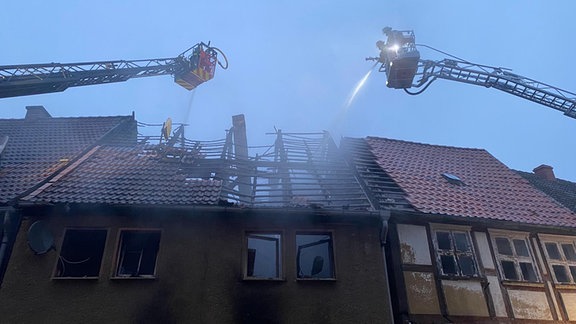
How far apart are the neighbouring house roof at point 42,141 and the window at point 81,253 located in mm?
1727

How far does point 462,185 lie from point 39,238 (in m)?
11.8

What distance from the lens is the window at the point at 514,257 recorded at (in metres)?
10.6

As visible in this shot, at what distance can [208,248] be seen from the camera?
9.41m

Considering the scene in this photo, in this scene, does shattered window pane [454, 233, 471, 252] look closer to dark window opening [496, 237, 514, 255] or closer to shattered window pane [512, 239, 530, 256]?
dark window opening [496, 237, 514, 255]

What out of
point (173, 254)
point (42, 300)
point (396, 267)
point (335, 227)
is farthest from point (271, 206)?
point (42, 300)

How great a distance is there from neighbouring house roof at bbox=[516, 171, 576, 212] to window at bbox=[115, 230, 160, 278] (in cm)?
1373

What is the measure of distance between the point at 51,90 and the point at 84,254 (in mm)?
7965

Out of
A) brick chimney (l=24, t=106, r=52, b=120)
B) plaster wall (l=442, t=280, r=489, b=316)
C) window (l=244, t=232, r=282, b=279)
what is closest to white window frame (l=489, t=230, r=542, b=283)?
plaster wall (l=442, t=280, r=489, b=316)

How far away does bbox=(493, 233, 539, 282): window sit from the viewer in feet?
34.8

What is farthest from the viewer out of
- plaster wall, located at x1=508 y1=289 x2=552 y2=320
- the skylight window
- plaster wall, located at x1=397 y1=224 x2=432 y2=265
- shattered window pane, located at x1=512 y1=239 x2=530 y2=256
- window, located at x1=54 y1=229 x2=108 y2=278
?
the skylight window

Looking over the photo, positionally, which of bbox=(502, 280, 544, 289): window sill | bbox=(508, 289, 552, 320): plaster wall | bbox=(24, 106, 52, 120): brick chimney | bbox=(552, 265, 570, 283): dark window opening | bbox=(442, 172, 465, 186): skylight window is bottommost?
bbox=(508, 289, 552, 320): plaster wall

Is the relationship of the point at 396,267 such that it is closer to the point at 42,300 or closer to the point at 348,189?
the point at 348,189

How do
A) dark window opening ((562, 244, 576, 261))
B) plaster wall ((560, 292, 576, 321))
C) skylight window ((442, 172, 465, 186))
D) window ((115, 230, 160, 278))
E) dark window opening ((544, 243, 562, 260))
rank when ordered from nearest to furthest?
window ((115, 230, 160, 278)) → plaster wall ((560, 292, 576, 321)) → dark window opening ((544, 243, 562, 260)) → dark window opening ((562, 244, 576, 261)) → skylight window ((442, 172, 465, 186))

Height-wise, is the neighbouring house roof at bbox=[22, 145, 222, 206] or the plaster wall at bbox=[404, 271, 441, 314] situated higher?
the neighbouring house roof at bbox=[22, 145, 222, 206]
